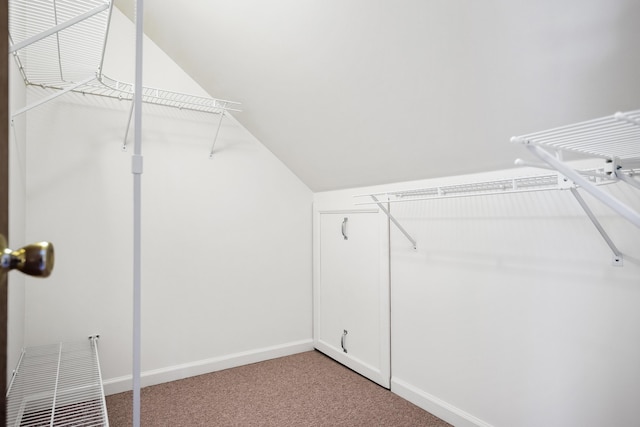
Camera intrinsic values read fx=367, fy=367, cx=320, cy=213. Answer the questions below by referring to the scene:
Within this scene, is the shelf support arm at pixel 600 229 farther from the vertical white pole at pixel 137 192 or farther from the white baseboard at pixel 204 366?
the white baseboard at pixel 204 366

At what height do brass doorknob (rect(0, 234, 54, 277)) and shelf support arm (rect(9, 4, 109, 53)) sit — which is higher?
shelf support arm (rect(9, 4, 109, 53))

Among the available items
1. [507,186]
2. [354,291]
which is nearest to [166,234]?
[354,291]

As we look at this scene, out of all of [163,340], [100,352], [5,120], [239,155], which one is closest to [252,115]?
[239,155]

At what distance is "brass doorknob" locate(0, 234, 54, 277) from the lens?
0.44 m

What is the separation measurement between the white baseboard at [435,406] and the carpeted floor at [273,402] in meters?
0.04

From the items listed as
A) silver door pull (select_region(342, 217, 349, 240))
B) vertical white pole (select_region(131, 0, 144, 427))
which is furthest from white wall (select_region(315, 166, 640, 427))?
vertical white pole (select_region(131, 0, 144, 427))

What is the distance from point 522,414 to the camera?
165 centimetres

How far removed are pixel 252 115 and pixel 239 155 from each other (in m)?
0.35

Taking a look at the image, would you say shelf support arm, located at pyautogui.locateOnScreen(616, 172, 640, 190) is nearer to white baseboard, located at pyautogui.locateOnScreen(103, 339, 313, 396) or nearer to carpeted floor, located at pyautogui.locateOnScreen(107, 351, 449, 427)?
carpeted floor, located at pyautogui.locateOnScreen(107, 351, 449, 427)

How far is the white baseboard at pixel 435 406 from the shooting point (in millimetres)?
1874

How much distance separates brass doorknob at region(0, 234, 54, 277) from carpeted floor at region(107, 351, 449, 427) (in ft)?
6.10

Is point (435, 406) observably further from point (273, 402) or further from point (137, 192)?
point (137, 192)

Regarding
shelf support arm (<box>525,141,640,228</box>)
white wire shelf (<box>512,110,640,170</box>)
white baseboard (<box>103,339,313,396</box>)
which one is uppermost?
white wire shelf (<box>512,110,640,170</box>)

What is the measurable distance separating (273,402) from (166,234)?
1.31 m
